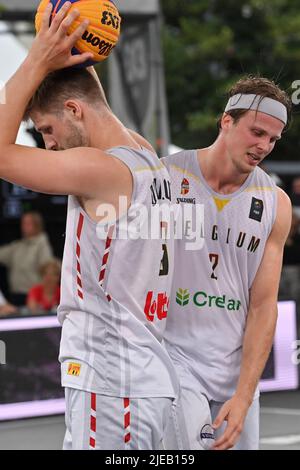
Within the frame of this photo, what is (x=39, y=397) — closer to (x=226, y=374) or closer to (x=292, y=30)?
(x=226, y=374)

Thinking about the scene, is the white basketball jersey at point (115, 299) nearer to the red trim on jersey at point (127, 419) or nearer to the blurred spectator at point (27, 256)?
the red trim on jersey at point (127, 419)

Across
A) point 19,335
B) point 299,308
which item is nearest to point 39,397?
point 19,335

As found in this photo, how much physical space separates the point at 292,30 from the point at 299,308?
19575mm

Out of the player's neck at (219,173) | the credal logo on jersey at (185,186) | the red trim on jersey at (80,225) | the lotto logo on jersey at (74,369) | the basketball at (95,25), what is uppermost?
the basketball at (95,25)

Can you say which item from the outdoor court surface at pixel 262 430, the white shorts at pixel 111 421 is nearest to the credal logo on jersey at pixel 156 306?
the white shorts at pixel 111 421

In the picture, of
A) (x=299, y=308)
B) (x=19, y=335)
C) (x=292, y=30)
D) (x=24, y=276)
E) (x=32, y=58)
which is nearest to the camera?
(x=32, y=58)

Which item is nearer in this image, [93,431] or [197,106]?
[93,431]

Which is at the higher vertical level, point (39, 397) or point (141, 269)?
point (141, 269)

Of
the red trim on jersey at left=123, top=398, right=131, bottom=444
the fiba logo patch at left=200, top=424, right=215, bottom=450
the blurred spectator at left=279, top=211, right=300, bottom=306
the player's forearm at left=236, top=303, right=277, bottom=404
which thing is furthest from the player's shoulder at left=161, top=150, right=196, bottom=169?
the blurred spectator at left=279, top=211, right=300, bottom=306

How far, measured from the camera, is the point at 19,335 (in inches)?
380

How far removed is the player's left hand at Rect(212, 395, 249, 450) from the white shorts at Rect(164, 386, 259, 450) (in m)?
0.07

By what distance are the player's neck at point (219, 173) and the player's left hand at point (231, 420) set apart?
2.98 ft

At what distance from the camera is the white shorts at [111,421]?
3.82 m

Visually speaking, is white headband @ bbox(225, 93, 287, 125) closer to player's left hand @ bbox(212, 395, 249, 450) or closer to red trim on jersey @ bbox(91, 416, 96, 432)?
player's left hand @ bbox(212, 395, 249, 450)
